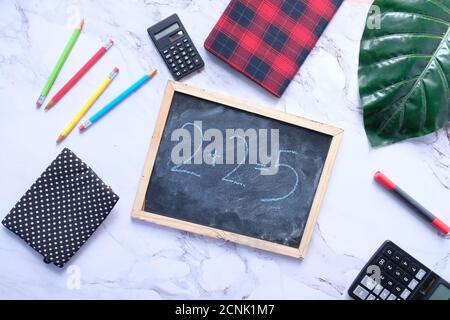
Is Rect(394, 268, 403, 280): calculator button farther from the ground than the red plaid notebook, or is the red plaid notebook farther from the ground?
the red plaid notebook

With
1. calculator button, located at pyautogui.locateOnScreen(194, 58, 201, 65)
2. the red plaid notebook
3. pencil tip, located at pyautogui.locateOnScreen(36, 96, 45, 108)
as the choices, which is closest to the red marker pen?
the red plaid notebook

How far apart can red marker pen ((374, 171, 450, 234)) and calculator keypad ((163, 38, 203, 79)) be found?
0.40 metres

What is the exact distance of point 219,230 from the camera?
864mm

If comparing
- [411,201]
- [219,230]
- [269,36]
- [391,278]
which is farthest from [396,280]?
[269,36]

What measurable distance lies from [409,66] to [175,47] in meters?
0.42

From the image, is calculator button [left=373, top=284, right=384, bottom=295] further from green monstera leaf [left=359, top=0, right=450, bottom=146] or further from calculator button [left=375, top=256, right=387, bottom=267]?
green monstera leaf [left=359, top=0, right=450, bottom=146]

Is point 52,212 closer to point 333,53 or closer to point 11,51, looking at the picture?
point 11,51

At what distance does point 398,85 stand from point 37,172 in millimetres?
674

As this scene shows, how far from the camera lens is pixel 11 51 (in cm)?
86

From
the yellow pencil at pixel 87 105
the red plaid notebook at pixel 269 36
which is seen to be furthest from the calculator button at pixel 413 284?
the yellow pencil at pixel 87 105

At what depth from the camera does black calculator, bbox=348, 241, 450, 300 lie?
87 cm

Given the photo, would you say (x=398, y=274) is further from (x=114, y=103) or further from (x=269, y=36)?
(x=114, y=103)

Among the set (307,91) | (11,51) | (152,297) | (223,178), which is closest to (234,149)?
(223,178)

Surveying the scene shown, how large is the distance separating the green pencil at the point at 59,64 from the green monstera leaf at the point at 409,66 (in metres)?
0.53
